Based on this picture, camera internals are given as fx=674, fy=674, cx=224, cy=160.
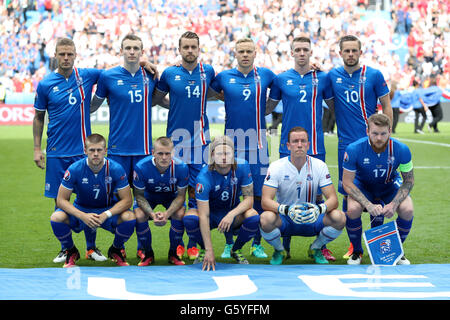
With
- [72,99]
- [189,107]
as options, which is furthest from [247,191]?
[72,99]

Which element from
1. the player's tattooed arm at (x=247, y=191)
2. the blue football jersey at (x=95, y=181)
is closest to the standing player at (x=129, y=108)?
the blue football jersey at (x=95, y=181)

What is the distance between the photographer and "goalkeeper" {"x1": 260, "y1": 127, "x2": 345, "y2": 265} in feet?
18.3

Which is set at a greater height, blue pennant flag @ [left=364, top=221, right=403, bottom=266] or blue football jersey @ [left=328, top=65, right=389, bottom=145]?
blue football jersey @ [left=328, top=65, right=389, bottom=145]

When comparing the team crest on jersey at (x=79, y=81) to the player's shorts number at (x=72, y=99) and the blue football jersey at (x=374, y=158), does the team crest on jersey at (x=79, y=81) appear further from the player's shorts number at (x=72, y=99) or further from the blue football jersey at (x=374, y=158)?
the blue football jersey at (x=374, y=158)

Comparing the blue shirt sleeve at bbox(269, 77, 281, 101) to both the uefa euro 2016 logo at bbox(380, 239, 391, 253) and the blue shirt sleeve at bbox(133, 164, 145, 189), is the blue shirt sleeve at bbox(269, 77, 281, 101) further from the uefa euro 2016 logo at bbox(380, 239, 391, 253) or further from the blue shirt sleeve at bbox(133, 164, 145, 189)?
the uefa euro 2016 logo at bbox(380, 239, 391, 253)

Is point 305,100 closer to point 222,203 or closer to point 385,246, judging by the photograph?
point 222,203

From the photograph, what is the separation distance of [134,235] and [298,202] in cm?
212

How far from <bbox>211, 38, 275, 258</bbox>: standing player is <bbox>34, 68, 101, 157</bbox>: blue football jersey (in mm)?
1218

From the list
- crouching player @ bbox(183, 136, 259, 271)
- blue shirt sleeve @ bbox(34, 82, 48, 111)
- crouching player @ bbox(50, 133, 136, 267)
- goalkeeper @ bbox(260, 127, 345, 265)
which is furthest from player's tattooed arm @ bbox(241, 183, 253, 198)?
blue shirt sleeve @ bbox(34, 82, 48, 111)

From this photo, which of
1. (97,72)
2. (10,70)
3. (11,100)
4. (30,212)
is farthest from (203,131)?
(10,70)

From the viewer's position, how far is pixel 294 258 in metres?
6.08

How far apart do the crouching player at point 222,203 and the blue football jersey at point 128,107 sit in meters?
0.84

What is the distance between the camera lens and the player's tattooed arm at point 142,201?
5723mm
